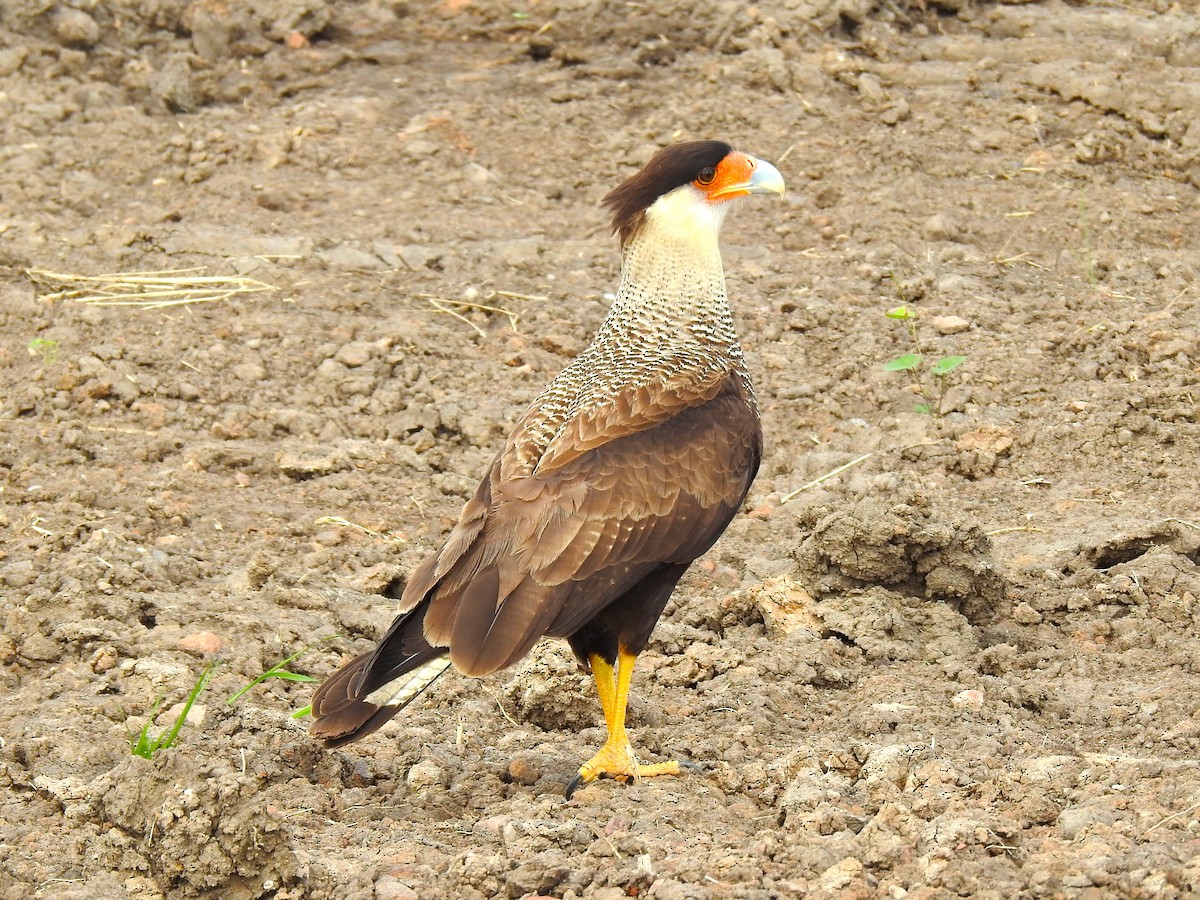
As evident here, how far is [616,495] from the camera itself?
183 inches

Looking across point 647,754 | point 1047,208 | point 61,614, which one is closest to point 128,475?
point 61,614

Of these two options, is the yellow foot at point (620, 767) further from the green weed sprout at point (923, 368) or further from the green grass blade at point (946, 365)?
the green grass blade at point (946, 365)

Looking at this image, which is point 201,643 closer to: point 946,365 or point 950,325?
point 946,365

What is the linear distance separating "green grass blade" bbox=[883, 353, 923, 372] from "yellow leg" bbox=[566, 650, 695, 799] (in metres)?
2.97

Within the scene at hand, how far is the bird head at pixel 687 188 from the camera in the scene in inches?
214

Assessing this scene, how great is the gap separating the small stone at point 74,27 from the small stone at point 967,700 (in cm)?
782

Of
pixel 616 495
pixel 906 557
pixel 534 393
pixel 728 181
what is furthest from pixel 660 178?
pixel 534 393

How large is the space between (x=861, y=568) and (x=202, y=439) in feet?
10.5

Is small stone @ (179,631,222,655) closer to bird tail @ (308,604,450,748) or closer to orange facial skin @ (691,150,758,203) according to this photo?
bird tail @ (308,604,450,748)

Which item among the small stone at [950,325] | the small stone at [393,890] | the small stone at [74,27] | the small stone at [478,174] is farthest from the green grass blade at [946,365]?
the small stone at [74,27]

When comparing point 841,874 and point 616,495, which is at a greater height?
point 616,495

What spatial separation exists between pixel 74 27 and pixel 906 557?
7221 millimetres

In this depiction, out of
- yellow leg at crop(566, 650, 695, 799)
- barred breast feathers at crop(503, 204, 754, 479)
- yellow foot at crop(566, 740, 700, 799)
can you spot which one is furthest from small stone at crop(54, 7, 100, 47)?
yellow foot at crop(566, 740, 700, 799)

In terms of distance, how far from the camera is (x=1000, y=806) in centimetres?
400
